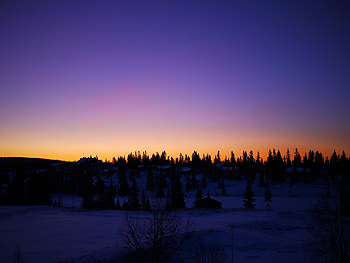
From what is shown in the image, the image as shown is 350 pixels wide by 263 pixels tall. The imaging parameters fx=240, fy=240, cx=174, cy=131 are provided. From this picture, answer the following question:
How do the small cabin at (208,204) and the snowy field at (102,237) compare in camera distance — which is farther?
the small cabin at (208,204)

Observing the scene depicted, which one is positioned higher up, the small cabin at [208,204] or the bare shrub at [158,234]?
the bare shrub at [158,234]

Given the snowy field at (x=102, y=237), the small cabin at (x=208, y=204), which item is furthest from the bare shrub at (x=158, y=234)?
the small cabin at (x=208, y=204)

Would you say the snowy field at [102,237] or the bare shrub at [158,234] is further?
the snowy field at [102,237]

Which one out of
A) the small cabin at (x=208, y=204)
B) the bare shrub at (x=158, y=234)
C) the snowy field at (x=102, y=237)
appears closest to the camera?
the bare shrub at (x=158, y=234)

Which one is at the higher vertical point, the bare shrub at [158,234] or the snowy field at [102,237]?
the bare shrub at [158,234]

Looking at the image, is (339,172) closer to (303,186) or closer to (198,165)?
(303,186)

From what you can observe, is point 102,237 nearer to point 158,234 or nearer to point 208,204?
point 158,234

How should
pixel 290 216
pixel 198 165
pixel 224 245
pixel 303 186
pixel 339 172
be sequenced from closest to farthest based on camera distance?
pixel 224 245, pixel 290 216, pixel 303 186, pixel 339 172, pixel 198 165

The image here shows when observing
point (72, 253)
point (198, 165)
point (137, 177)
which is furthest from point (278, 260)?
point (198, 165)

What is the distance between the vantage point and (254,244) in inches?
1240

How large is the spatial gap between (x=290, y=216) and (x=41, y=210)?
56785 millimetres

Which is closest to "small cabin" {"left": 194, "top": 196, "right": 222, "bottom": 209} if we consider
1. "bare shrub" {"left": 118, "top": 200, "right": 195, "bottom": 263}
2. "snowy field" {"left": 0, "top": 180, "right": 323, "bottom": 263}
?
"snowy field" {"left": 0, "top": 180, "right": 323, "bottom": 263}

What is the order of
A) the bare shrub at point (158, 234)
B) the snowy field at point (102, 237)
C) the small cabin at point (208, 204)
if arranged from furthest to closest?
the small cabin at point (208, 204) < the snowy field at point (102, 237) < the bare shrub at point (158, 234)

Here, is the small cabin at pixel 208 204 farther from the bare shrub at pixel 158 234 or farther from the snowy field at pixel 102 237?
the bare shrub at pixel 158 234
